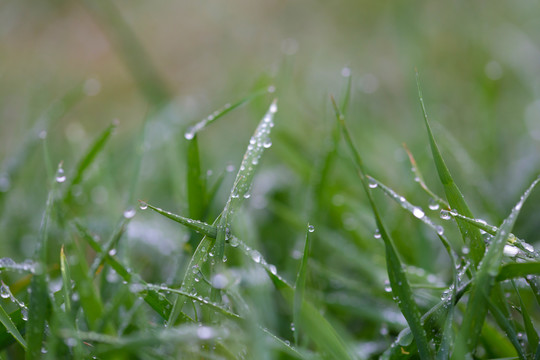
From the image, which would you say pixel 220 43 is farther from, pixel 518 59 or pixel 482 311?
pixel 482 311

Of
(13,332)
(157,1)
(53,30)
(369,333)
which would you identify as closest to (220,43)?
(157,1)

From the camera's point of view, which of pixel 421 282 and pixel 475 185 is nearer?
pixel 421 282

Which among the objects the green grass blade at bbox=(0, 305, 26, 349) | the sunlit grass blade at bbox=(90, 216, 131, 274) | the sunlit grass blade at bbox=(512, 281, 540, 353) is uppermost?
the sunlit grass blade at bbox=(90, 216, 131, 274)

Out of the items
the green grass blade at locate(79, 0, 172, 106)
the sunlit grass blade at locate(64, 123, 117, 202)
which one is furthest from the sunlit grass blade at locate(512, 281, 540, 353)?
the green grass blade at locate(79, 0, 172, 106)

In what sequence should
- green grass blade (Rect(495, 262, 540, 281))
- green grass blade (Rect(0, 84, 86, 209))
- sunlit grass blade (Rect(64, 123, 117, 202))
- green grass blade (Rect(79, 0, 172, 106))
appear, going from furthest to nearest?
green grass blade (Rect(79, 0, 172, 106))
green grass blade (Rect(0, 84, 86, 209))
sunlit grass blade (Rect(64, 123, 117, 202))
green grass blade (Rect(495, 262, 540, 281))

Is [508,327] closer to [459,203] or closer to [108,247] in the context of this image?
[459,203]

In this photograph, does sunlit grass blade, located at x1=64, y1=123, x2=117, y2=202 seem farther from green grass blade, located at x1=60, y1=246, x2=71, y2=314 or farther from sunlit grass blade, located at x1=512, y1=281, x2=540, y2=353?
sunlit grass blade, located at x1=512, y1=281, x2=540, y2=353

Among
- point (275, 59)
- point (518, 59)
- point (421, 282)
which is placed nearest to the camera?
point (421, 282)
